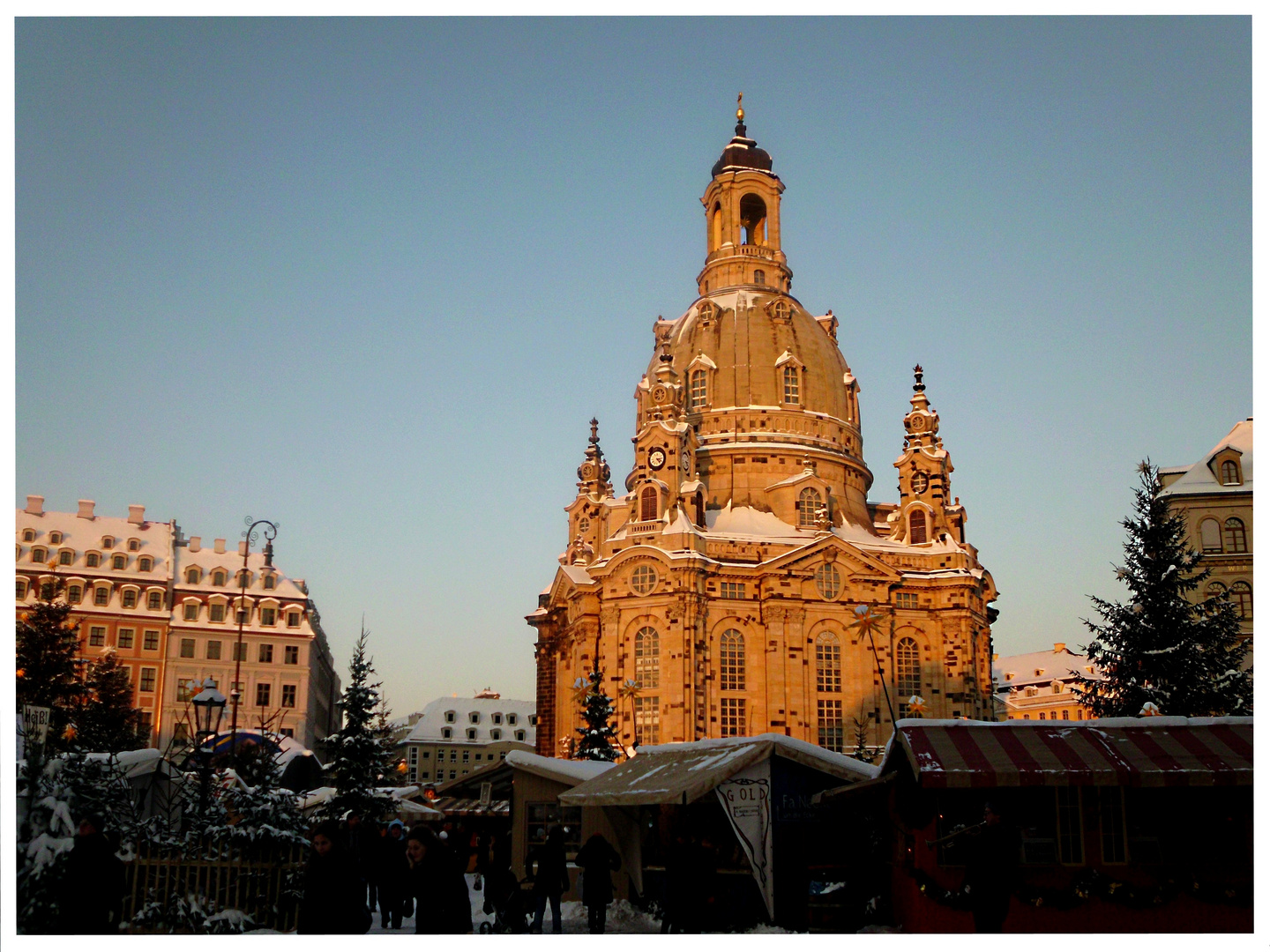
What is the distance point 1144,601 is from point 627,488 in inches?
1619

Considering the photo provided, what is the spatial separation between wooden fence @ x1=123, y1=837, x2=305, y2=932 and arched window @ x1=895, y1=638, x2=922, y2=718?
49.7 meters

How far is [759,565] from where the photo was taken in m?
65.2

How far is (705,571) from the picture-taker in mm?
64438

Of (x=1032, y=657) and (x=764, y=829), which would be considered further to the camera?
(x=1032, y=657)

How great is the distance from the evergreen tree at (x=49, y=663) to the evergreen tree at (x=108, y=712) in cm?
73

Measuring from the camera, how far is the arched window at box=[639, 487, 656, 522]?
67.1 metres

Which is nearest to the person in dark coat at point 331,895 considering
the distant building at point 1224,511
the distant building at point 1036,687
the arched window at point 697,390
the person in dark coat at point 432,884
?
the person in dark coat at point 432,884

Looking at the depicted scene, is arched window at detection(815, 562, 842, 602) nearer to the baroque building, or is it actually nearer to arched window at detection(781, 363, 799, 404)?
the baroque building

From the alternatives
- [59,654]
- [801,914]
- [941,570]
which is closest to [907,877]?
[801,914]

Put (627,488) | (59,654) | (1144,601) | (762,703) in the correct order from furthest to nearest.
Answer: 1. (627,488)
2. (762,703)
3. (59,654)
4. (1144,601)

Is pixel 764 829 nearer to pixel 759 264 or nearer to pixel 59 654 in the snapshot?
pixel 59 654

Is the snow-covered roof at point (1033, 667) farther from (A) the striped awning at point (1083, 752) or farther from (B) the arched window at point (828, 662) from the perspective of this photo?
(A) the striped awning at point (1083, 752)

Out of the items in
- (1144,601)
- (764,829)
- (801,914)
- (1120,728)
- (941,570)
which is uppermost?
(941,570)

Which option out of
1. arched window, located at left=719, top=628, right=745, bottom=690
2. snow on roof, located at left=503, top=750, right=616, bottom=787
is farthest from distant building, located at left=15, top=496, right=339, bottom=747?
snow on roof, located at left=503, top=750, right=616, bottom=787
